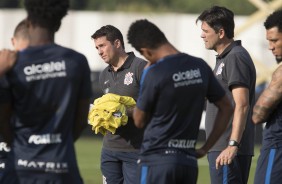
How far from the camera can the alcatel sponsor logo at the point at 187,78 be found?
7352mm

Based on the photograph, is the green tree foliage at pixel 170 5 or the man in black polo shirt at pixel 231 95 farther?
the green tree foliage at pixel 170 5

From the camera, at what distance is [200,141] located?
20688mm

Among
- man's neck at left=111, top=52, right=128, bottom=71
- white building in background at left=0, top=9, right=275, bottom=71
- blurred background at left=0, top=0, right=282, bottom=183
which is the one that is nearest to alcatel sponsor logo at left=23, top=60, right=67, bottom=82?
man's neck at left=111, top=52, right=128, bottom=71

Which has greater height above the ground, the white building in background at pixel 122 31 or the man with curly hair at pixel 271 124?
the white building in background at pixel 122 31

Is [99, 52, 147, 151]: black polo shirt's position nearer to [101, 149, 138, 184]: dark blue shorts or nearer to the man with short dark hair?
[101, 149, 138, 184]: dark blue shorts

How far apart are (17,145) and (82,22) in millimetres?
21127

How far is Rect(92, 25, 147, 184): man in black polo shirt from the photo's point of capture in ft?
33.0

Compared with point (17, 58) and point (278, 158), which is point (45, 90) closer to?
point (17, 58)

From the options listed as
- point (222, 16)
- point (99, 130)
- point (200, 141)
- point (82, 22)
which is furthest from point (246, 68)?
point (82, 22)

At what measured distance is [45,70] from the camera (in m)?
6.71

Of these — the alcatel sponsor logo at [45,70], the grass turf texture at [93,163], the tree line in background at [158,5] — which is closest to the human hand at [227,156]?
the alcatel sponsor logo at [45,70]

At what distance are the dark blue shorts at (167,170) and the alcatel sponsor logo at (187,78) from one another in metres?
0.58

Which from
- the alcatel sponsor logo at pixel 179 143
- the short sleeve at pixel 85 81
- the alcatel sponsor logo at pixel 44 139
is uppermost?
the short sleeve at pixel 85 81

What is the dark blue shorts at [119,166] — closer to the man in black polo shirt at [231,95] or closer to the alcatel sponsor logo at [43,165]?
the man in black polo shirt at [231,95]
